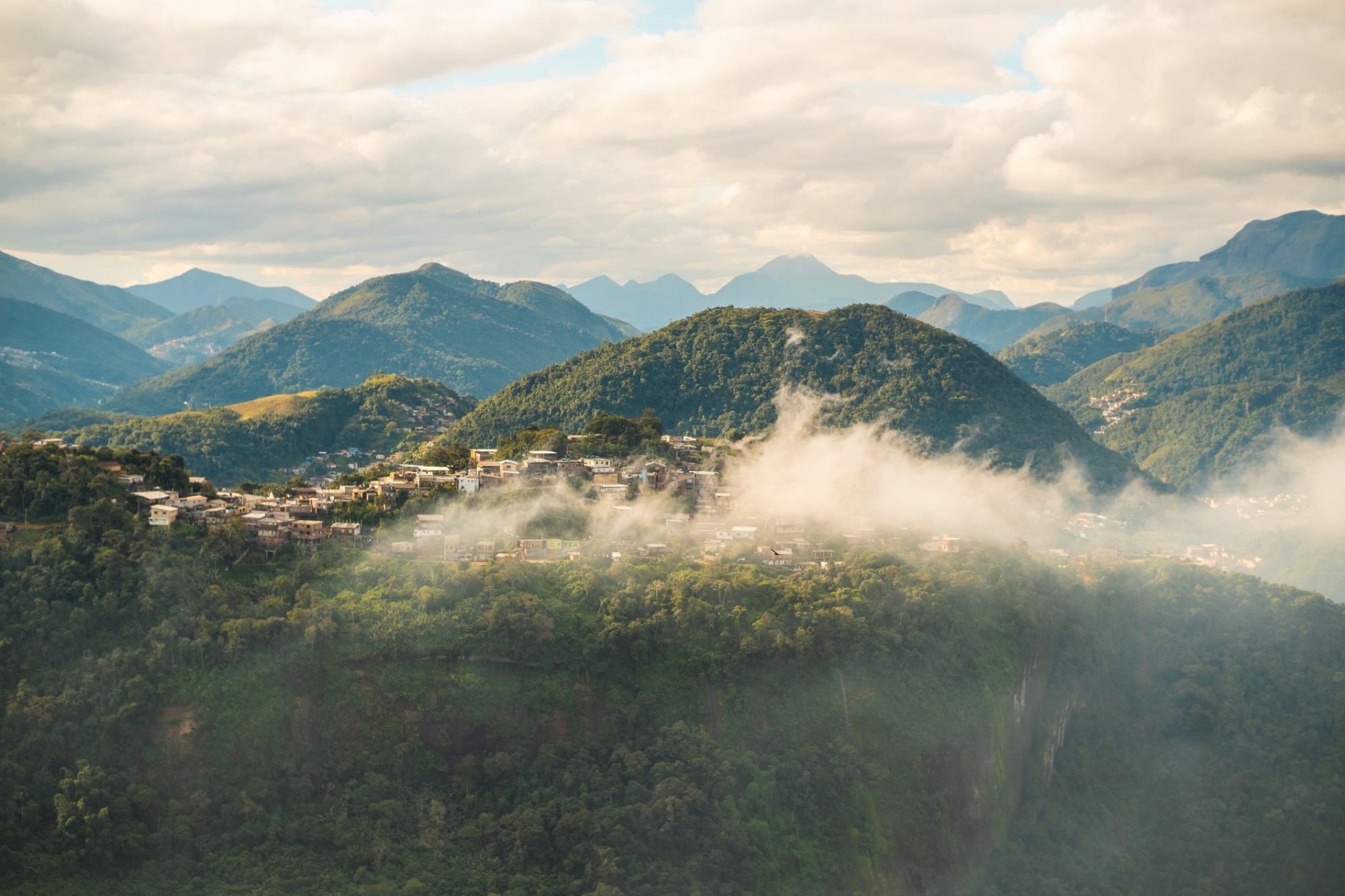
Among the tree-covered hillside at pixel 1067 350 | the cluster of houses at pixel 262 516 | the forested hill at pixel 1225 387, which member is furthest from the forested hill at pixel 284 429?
the tree-covered hillside at pixel 1067 350

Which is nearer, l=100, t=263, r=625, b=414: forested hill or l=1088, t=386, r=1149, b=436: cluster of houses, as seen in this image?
l=1088, t=386, r=1149, b=436: cluster of houses

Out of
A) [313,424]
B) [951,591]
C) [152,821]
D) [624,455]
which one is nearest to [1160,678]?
[951,591]

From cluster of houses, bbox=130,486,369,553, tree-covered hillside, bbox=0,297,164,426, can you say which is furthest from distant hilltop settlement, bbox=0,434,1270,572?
tree-covered hillside, bbox=0,297,164,426

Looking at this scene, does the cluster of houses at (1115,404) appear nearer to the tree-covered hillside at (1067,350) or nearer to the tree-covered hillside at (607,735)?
the tree-covered hillside at (1067,350)

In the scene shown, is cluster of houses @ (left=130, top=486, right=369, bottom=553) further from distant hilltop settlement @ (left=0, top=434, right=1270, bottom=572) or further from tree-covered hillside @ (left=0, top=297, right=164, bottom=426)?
tree-covered hillside @ (left=0, top=297, right=164, bottom=426)

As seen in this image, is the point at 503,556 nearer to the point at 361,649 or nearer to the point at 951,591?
the point at 361,649
